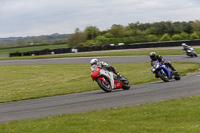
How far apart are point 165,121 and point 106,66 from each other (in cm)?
725

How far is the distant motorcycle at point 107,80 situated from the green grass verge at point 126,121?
14.9 ft

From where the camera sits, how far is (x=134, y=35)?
8262 cm

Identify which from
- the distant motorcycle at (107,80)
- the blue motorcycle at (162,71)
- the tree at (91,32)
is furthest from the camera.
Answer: the tree at (91,32)

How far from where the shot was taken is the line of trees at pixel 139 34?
77.9 meters

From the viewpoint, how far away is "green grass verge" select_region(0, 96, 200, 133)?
714cm

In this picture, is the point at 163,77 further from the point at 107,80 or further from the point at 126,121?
the point at 126,121

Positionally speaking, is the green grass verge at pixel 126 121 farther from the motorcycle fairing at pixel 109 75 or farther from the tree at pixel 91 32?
the tree at pixel 91 32

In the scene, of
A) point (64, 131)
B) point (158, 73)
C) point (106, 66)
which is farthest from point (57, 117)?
point (158, 73)

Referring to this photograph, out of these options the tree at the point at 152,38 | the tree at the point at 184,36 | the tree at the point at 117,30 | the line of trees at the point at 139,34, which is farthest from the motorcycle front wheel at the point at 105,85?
the tree at the point at 117,30

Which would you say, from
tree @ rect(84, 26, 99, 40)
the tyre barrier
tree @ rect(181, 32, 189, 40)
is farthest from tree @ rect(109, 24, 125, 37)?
the tyre barrier

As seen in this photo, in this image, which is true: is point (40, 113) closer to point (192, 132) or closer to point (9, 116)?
point (9, 116)

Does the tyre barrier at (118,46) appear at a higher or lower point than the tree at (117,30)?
lower

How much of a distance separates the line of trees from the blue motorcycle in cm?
5647

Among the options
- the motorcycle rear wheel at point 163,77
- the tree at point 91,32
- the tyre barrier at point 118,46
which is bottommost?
the motorcycle rear wheel at point 163,77
